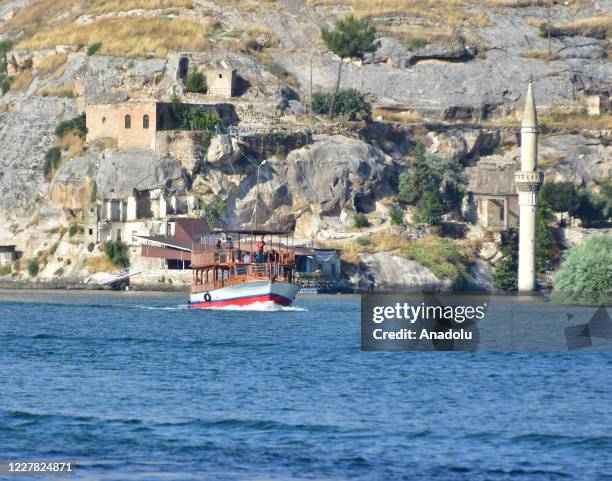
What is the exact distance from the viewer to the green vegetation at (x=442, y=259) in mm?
116000

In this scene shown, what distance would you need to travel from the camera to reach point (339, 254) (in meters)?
117

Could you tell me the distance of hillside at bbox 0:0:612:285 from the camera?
12481cm

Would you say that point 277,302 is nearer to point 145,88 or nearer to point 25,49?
point 145,88

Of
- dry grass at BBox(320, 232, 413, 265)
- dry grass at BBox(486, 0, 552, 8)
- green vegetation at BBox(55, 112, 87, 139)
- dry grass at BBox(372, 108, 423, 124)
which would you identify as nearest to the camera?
dry grass at BBox(320, 232, 413, 265)

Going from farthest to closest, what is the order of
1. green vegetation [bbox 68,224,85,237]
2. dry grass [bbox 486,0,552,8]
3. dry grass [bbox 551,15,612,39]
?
1. dry grass [bbox 486,0,552,8]
2. dry grass [bbox 551,15,612,39]
3. green vegetation [bbox 68,224,85,237]

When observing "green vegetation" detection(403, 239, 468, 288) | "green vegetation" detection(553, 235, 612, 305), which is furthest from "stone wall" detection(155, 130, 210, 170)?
"green vegetation" detection(553, 235, 612, 305)

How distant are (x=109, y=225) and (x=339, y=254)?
18.5 metres

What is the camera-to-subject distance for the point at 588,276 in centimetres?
9156

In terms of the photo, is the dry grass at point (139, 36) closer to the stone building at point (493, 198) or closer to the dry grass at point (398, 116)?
the dry grass at point (398, 116)

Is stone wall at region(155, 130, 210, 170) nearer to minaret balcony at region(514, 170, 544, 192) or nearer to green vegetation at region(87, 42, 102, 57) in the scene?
green vegetation at region(87, 42, 102, 57)

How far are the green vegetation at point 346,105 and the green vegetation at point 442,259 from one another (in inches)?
669

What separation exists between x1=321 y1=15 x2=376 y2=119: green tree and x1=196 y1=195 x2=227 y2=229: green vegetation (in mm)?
25540

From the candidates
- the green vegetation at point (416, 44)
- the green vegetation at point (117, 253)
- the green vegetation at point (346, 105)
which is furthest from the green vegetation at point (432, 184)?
the green vegetation at point (117, 253)

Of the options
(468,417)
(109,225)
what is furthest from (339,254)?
(468,417)
